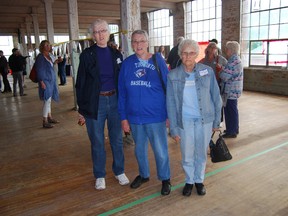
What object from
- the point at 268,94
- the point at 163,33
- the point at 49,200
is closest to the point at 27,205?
the point at 49,200

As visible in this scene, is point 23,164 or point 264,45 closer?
point 23,164

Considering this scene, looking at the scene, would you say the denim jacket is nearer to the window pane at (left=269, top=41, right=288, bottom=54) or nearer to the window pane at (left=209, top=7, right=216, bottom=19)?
the window pane at (left=269, top=41, right=288, bottom=54)

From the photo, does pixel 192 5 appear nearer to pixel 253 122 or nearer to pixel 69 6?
pixel 69 6

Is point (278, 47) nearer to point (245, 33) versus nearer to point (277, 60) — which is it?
point (277, 60)

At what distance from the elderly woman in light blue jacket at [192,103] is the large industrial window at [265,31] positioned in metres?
6.87

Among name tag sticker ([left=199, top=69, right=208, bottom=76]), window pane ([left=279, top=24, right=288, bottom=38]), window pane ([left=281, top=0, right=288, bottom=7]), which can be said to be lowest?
name tag sticker ([left=199, top=69, right=208, bottom=76])

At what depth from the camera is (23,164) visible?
3.40 m

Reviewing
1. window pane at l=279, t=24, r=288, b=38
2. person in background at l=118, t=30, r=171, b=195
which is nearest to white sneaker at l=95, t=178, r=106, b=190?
person in background at l=118, t=30, r=171, b=195

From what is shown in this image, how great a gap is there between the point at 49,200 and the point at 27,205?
0.62 ft

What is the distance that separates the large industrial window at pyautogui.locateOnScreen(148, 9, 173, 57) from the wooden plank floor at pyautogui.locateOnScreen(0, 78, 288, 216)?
10.9 m

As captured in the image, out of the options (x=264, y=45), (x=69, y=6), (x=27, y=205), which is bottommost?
(x=27, y=205)

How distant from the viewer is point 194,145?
2369mm

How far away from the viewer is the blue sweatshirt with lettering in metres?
2.29

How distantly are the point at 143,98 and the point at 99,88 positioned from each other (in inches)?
16.6
